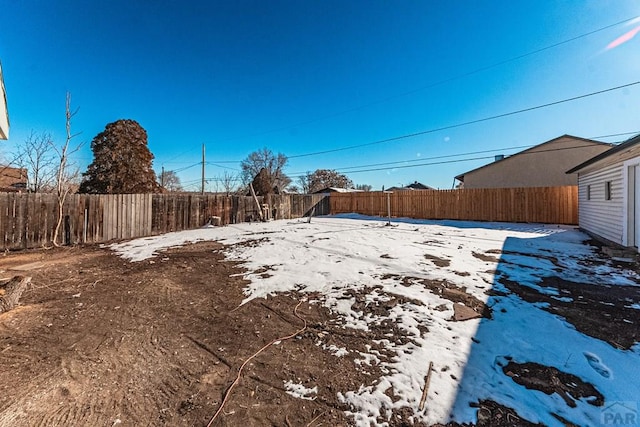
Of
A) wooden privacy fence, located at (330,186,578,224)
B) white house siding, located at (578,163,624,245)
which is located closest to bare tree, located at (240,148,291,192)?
wooden privacy fence, located at (330,186,578,224)

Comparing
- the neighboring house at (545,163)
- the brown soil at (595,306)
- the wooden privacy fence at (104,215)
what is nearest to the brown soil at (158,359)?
the brown soil at (595,306)

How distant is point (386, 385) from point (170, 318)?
2.61m

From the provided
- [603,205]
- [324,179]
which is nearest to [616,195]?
[603,205]

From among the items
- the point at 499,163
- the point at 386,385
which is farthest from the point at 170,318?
the point at 499,163

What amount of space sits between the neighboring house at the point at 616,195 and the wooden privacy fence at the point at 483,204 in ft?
8.59

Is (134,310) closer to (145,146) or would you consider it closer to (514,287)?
(514,287)

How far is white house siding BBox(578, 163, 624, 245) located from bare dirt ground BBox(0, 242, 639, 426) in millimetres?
4300

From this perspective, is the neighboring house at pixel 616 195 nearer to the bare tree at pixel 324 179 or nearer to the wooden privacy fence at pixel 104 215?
the wooden privacy fence at pixel 104 215

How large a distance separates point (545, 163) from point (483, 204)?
551 centimetres

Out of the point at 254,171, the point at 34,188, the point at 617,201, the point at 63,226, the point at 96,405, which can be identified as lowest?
the point at 96,405

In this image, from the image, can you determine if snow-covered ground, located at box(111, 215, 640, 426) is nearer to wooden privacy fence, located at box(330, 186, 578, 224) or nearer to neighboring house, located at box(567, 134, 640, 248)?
neighboring house, located at box(567, 134, 640, 248)

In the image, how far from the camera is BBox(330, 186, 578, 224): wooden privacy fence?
11344 millimetres

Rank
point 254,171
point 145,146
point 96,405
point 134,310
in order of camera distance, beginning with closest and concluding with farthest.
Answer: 1. point 96,405
2. point 134,310
3. point 145,146
4. point 254,171

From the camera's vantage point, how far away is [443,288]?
379 centimetres
